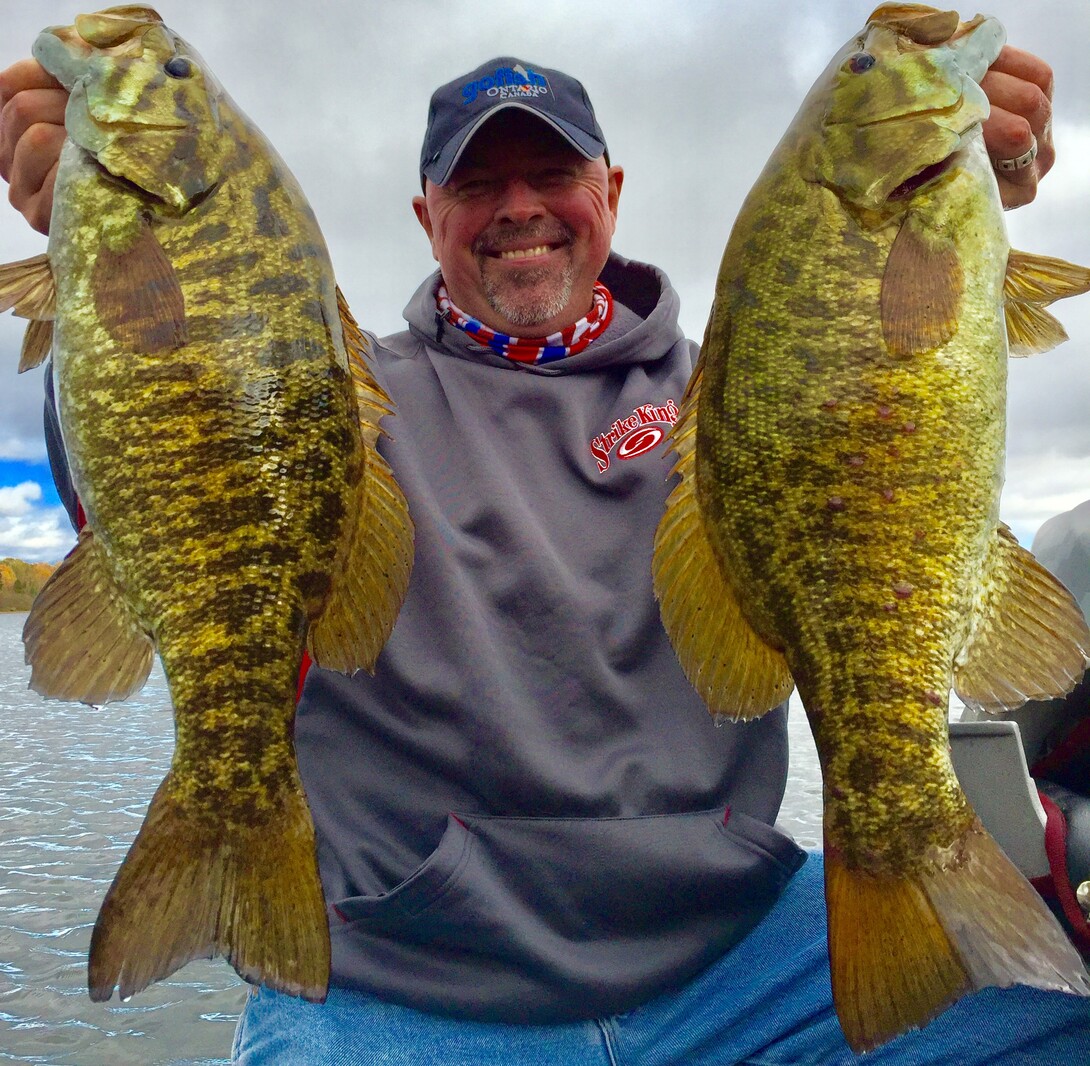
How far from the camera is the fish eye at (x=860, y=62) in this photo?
200 centimetres

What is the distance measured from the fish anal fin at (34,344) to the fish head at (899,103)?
1.69 m

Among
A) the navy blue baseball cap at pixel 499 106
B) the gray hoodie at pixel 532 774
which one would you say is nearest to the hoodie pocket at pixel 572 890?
the gray hoodie at pixel 532 774

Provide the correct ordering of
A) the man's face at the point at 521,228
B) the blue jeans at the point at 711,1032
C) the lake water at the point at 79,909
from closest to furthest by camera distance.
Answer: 1. the blue jeans at the point at 711,1032
2. the man's face at the point at 521,228
3. the lake water at the point at 79,909

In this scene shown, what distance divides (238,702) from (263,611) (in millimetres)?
188

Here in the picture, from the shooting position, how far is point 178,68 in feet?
6.46

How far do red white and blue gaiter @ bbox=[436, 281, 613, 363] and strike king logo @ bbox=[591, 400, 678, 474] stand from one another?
40 centimetres

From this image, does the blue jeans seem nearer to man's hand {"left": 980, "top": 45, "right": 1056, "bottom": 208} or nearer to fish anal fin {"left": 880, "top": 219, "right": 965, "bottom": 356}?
fish anal fin {"left": 880, "top": 219, "right": 965, "bottom": 356}

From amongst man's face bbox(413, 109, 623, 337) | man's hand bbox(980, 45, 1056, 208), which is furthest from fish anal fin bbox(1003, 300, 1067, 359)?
man's face bbox(413, 109, 623, 337)

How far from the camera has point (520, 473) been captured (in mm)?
2799

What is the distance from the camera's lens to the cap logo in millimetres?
3094

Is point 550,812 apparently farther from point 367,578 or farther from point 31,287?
point 31,287

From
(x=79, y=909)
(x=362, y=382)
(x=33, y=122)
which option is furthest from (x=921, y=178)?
(x=79, y=909)

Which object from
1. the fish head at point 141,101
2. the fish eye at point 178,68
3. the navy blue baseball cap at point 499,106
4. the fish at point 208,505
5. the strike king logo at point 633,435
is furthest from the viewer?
the navy blue baseball cap at point 499,106

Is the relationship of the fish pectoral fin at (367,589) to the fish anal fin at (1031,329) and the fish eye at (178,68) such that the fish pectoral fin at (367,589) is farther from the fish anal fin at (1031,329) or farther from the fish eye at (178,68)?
the fish anal fin at (1031,329)
